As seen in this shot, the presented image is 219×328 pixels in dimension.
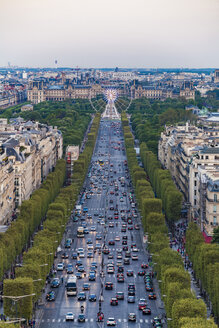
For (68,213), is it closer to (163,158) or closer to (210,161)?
(210,161)

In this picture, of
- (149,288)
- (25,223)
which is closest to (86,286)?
(149,288)

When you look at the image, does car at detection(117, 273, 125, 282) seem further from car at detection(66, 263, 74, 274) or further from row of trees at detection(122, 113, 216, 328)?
car at detection(66, 263, 74, 274)

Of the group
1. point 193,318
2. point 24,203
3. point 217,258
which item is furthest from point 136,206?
point 193,318

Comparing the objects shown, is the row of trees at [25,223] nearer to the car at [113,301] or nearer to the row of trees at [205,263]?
the car at [113,301]

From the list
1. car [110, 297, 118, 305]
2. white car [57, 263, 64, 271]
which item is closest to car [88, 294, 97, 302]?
car [110, 297, 118, 305]

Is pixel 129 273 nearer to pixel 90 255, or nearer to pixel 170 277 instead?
pixel 90 255

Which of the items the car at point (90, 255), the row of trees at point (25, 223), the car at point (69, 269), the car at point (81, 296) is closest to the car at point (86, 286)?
the car at point (81, 296)
